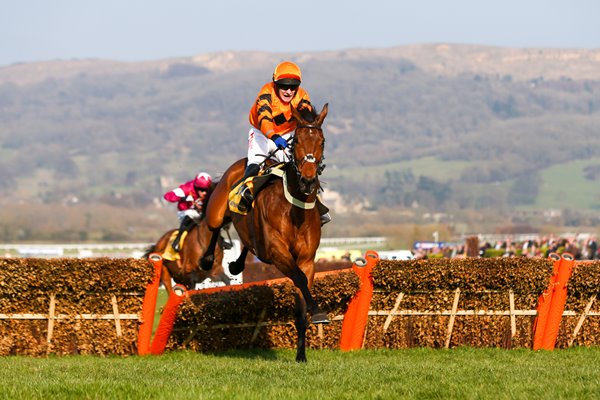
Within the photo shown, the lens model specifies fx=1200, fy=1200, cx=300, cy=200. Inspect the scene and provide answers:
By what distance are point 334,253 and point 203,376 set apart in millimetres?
40917

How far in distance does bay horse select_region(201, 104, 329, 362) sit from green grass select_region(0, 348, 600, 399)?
2.39 feet

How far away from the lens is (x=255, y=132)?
13.9 m

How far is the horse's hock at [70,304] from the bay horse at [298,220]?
1506 mm

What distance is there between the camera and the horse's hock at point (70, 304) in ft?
42.8

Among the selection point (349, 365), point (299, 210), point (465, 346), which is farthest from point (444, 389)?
point (465, 346)

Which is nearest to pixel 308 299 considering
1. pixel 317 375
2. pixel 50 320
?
pixel 317 375

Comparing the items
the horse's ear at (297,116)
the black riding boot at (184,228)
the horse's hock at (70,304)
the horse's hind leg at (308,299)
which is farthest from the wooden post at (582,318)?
the black riding boot at (184,228)

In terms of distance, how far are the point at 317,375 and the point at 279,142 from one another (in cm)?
301

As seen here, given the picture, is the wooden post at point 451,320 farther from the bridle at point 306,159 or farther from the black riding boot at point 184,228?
the black riding boot at point 184,228

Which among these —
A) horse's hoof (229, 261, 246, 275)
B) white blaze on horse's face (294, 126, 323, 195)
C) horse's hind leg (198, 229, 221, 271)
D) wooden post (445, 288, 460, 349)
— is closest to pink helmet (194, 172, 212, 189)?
horse's hind leg (198, 229, 221, 271)

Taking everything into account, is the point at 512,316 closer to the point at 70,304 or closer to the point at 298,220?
the point at 298,220

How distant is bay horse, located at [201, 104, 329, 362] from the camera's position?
11773mm

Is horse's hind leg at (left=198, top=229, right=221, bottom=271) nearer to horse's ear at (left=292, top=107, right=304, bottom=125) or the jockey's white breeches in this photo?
the jockey's white breeches

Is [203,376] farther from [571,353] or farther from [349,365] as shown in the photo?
[571,353]
